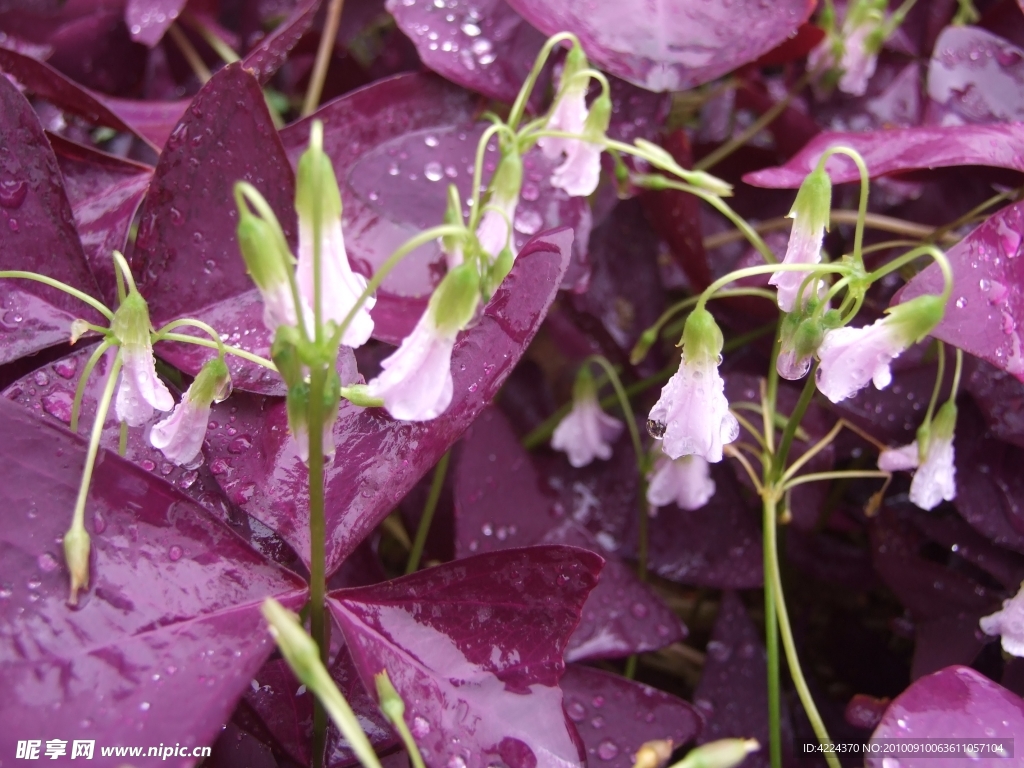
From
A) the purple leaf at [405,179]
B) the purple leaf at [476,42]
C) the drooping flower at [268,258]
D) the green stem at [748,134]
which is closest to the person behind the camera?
the drooping flower at [268,258]

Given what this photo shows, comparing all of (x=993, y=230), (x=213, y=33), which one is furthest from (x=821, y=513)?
(x=213, y=33)

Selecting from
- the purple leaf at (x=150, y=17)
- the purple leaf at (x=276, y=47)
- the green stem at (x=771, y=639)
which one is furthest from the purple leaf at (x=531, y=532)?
the purple leaf at (x=150, y=17)

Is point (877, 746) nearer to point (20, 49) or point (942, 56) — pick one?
point (942, 56)

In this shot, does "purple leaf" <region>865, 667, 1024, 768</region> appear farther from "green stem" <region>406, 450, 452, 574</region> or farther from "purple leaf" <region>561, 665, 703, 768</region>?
"green stem" <region>406, 450, 452, 574</region>

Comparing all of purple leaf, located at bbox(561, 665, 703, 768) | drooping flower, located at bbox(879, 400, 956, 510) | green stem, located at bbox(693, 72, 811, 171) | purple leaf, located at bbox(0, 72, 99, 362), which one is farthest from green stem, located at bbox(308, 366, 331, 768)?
green stem, located at bbox(693, 72, 811, 171)

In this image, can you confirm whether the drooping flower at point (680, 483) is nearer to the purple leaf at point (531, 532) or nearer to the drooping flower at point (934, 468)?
the purple leaf at point (531, 532)
